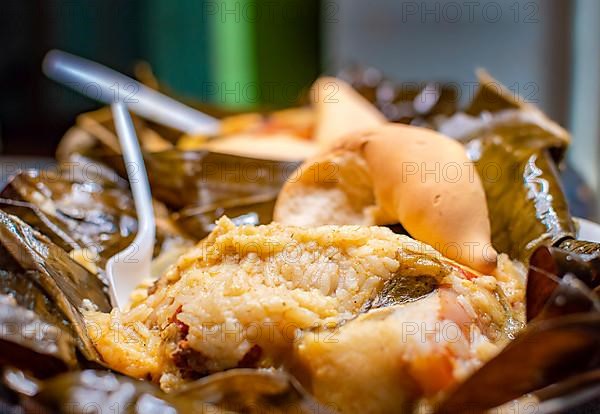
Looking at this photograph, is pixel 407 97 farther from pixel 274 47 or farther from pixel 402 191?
pixel 274 47

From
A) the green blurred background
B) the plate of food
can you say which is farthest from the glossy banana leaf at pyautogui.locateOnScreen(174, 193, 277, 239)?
the green blurred background

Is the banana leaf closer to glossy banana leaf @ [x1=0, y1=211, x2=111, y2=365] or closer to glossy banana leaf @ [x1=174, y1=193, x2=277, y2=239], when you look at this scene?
glossy banana leaf @ [x1=174, y1=193, x2=277, y2=239]

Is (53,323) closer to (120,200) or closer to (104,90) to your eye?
(120,200)

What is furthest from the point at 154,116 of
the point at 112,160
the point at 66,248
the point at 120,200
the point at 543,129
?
the point at 543,129

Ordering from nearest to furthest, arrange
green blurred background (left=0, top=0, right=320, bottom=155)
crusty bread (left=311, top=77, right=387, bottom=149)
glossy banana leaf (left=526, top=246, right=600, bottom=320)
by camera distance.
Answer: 1. glossy banana leaf (left=526, top=246, right=600, bottom=320)
2. crusty bread (left=311, top=77, right=387, bottom=149)
3. green blurred background (left=0, top=0, right=320, bottom=155)

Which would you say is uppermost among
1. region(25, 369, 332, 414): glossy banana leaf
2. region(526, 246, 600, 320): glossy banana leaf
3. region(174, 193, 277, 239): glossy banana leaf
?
region(526, 246, 600, 320): glossy banana leaf

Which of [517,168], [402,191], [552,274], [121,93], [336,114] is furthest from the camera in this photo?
[121,93]

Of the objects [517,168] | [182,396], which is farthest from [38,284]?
[517,168]

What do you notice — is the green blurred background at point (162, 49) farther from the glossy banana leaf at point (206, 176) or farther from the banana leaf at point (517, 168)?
the banana leaf at point (517, 168)
